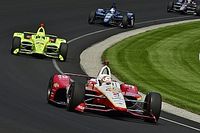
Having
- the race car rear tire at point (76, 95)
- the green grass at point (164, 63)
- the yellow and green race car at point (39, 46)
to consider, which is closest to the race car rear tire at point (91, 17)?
the green grass at point (164, 63)

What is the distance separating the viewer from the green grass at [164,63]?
87.3 feet

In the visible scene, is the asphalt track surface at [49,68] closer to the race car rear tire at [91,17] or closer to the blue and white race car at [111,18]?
the race car rear tire at [91,17]

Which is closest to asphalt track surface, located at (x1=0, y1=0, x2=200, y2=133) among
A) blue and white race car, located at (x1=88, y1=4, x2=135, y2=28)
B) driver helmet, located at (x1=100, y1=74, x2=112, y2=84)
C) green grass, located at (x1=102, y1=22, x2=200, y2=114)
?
blue and white race car, located at (x1=88, y1=4, x2=135, y2=28)

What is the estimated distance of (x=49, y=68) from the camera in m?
29.8

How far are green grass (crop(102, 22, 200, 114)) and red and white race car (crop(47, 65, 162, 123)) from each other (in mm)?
3290

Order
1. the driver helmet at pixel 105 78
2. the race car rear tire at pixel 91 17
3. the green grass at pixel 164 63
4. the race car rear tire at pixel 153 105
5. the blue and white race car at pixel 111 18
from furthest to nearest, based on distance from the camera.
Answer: the race car rear tire at pixel 91 17 < the blue and white race car at pixel 111 18 < the green grass at pixel 164 63 < the driver helmet at pixel 105 78 < the race car rear tire at pixel 153 105

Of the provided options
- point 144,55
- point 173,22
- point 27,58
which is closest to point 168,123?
point 27,58

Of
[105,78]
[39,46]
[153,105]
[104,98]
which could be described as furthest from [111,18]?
[153,105]

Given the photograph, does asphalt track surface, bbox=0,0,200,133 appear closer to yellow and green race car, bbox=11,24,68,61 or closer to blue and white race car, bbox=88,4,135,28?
yellow and green race car, bbox=11,24,68,61

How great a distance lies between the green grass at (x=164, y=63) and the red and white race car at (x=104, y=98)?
3.29 m

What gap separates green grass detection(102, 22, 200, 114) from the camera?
2660cm

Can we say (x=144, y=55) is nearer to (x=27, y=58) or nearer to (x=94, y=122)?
(x=27, y=58)

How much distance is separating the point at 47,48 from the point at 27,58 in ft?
4.00

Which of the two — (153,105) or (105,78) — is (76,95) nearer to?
(105,78)
